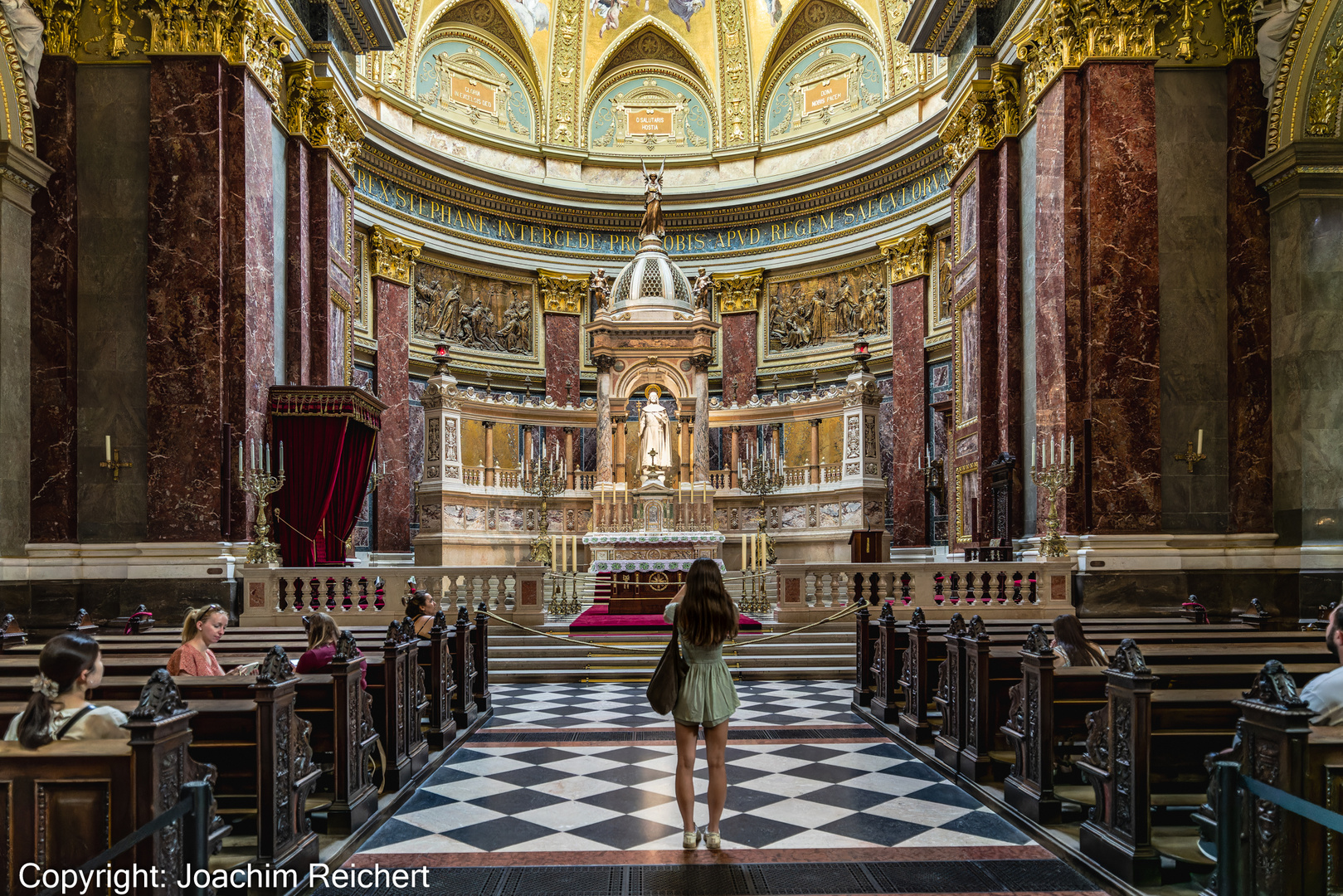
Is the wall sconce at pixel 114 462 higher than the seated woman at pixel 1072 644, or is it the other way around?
the wall sconce at pixel 114 462

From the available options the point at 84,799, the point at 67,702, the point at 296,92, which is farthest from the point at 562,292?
the point at 84,799

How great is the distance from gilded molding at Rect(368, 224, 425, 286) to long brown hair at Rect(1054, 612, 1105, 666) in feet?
64.0

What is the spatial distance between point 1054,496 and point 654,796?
814 centimetres

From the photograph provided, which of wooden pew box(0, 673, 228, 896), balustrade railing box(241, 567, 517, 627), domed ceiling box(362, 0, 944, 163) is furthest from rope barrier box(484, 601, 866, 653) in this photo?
domed ceiling box(362, 0, 944, 163)

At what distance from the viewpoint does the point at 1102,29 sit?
43.1 ft

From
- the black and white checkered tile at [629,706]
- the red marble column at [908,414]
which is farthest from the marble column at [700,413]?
the black and white checkered tile at [629,706]

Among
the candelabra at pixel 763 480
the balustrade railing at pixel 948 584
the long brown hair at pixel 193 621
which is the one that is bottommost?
the balustrade railing at pixel 948 584

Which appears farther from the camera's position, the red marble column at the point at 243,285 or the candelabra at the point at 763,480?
the candelabra at the point at 763,480

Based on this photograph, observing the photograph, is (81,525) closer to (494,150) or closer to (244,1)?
(244,1)

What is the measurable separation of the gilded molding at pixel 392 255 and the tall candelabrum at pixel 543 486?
5.81 m

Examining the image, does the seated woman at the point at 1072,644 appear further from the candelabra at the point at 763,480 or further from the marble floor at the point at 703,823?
the candelabra at the point at 763,480

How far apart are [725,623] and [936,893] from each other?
1627 millimetres

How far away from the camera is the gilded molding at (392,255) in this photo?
2297 centimetres

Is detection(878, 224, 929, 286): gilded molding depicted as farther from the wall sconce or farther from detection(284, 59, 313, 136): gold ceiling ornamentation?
the wall sconce
